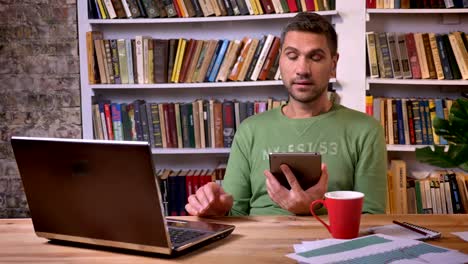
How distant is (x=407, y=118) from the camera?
3.01 metres

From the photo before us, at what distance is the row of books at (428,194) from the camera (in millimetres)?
2994

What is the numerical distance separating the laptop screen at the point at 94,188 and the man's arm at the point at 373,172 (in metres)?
0.80

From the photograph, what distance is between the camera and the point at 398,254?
3.84ft

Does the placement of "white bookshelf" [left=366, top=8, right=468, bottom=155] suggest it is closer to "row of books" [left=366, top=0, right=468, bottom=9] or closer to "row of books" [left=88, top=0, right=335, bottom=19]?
"row of books" [left=366, top=0, right=468, bottom=9]

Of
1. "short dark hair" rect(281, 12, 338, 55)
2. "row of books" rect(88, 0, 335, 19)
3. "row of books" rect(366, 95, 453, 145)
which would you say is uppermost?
"row of books" rect(88, 0, 335, 19)

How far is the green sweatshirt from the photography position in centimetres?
192

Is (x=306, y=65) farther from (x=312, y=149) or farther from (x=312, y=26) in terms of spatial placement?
(x=312, y=149)

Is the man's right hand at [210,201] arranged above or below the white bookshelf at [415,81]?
below

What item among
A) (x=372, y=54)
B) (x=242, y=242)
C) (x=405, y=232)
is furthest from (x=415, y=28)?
(x=242, y=242)

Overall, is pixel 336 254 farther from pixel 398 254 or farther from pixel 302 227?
pixel 302 227

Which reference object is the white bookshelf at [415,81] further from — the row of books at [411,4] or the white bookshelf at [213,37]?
the row of books at [411,4]

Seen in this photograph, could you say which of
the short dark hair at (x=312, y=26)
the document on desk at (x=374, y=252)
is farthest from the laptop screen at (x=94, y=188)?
the short dark hair at (x=312, y=26)

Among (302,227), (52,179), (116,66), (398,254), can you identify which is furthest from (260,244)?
(116,66)

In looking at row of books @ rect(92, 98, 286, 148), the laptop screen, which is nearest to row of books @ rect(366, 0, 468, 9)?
row of books @ rect(92, 98, 286, 148)
